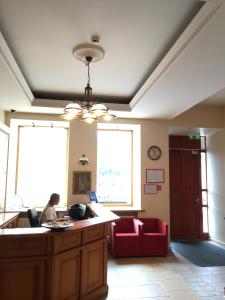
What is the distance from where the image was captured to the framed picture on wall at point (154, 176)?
5.97 m

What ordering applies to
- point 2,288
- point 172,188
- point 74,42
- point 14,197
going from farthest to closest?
point 172,188, point 14,197, point 74,42, point 2,288

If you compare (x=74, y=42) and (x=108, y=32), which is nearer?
(x=108, y=32)

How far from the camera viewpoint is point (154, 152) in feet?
19.9

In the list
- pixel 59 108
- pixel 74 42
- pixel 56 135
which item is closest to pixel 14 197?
pixel 56 135

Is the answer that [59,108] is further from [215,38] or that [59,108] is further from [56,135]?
[215,38]

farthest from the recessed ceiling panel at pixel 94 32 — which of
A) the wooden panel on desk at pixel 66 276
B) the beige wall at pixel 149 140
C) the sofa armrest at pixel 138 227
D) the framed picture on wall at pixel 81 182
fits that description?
the sofa armrest at pixel 138 227

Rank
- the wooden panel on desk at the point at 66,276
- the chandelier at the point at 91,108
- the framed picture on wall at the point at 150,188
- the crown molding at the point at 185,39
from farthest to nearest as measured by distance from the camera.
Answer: the framed picture on wall at the point at 150,188
the chandelier at the point at 91,108
the wooden panel on desk at the point at 66,276
the crown molding at the point at 185,39

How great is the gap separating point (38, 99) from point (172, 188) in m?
3.97

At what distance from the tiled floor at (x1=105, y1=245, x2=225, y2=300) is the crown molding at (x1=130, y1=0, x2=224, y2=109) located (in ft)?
9.81

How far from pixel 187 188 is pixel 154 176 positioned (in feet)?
4.33

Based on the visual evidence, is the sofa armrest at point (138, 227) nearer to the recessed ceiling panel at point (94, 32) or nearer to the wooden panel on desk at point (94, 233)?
the wooden panel on desk at point (94, 233)

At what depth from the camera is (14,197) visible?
5652 millimetres

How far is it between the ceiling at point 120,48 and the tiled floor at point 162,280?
2.94 meters

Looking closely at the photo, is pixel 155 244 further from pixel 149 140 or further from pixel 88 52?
pixel 88 52
